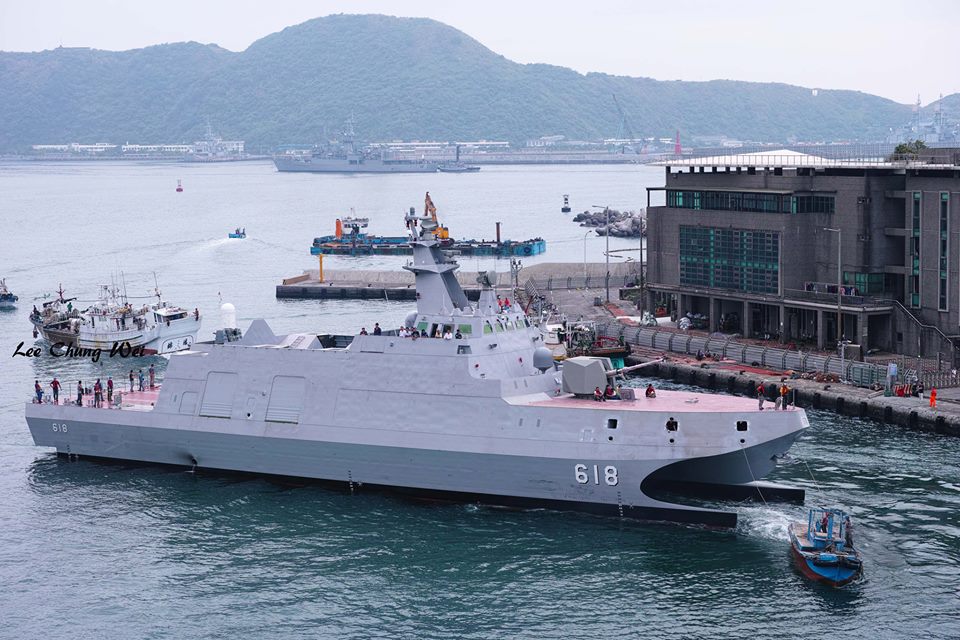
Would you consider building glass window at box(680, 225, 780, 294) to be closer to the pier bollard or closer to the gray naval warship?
the pier bollard

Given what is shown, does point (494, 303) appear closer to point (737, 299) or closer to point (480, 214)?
point (737, 299)

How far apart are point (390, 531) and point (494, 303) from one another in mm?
7561

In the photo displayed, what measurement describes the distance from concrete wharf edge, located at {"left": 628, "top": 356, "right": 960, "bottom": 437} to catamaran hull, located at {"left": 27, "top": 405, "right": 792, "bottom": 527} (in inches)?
466

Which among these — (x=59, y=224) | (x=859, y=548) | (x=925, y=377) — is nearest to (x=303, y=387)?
(x=859, y=548)

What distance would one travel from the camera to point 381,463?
114ft

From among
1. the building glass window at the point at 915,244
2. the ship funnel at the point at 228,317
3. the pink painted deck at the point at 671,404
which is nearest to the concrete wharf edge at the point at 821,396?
the building glass window at the point at 915,244

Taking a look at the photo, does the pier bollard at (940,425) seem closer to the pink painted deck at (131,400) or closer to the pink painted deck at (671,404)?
the pink painted deck at (671,404)

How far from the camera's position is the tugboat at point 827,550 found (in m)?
27.8

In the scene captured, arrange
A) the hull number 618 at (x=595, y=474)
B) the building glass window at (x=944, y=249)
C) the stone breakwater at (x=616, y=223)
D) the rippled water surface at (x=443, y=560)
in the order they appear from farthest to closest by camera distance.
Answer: the stone breakwater at (x=616, y=223), the building glass window at (x=944, y=249), the hull number 618 at (x=595, y=474), the rippled water surface at (x=443, y=560)

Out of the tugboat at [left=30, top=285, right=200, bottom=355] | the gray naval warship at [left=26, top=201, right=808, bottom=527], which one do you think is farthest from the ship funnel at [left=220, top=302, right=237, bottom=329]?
the tugboat at [left=30, top=285, right=200, bottom=355]

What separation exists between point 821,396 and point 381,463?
19.2m

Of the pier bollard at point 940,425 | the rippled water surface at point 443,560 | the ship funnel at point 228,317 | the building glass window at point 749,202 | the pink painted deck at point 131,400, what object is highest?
the building glass window at point 749,202

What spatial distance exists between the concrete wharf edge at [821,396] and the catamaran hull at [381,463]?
38.8 feet

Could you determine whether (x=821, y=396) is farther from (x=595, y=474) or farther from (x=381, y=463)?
(x=381, y=463)
